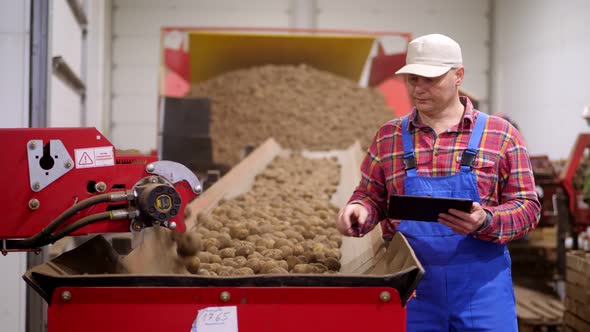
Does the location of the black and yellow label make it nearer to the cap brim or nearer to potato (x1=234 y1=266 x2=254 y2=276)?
potato (x1=234 y1=266 x2=254 y2=276)

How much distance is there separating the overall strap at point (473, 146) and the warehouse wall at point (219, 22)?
9.39 metres

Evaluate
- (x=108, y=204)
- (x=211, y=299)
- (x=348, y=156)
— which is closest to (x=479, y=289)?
(x=211, y=299)

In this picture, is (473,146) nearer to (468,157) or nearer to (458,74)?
(468,157)

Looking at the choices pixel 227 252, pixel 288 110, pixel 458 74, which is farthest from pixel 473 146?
pixel 288 110

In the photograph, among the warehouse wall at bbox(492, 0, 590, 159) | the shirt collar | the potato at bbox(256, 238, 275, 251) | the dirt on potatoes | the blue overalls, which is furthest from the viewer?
the warehouse wall at bbox(492, 0, 590, 159)

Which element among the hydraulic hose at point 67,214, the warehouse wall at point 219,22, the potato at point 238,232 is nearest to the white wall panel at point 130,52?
the warehouse wall at point 219,22

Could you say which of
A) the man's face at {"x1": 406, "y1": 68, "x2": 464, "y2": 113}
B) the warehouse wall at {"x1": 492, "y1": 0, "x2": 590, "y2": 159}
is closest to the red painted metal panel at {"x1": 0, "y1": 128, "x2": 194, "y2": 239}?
the man's face at {"x1": 406, "y1": 68, "x2": 464, "y2": 113}

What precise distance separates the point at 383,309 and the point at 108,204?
796 millimetres

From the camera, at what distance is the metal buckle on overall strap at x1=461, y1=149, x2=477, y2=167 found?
75.9 inches

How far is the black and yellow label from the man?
2.26ft

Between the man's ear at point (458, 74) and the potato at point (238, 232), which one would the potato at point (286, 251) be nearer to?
the potato at point (238, 232)

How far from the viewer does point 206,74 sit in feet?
24.4

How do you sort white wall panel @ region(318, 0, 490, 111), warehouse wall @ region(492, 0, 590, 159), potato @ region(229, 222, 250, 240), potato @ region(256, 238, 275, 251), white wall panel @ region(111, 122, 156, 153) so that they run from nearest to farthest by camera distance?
potato @ region(256, 238, 275, 251)
potato @ region(229, 222, 250, 240)
warehouse wall @ region(492, 0, 590, 159)
white wall panel @ region(111, 122, 156, 153)
white wall panel @ region(318, 0, 490, 111)

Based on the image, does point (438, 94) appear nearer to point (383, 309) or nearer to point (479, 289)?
point (479, 289)
